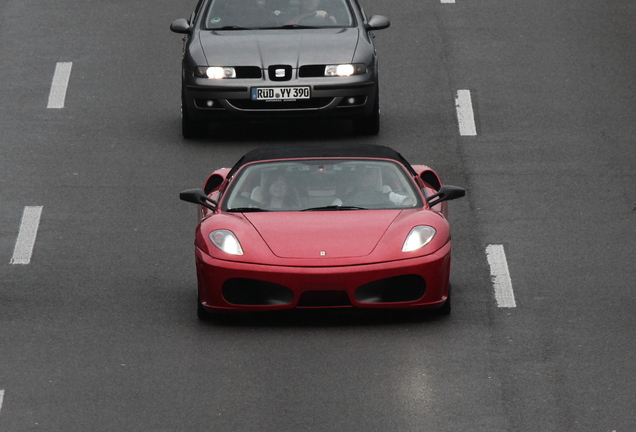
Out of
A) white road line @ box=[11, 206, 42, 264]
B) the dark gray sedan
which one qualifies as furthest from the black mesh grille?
white road line @ box=[11, 206, 42, 264]

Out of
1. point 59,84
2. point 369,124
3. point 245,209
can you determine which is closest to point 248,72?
point 369,124

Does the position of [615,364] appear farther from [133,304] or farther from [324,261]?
[133,304]

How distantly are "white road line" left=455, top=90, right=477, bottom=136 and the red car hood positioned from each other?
6.81 metres

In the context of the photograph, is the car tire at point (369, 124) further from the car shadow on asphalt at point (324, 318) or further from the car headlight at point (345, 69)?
the car shadow on asphalt at point (324, 318)

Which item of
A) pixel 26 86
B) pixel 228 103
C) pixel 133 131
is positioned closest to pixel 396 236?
pixel 228 103

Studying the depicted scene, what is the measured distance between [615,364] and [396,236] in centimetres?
196

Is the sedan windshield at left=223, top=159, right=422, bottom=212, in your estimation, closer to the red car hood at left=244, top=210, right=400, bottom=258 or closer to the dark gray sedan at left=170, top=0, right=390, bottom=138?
the red car hood at left=244, top=210, right=400, bottom=258

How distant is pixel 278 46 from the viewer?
62.3ft

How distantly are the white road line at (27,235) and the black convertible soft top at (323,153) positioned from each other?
2251 mm

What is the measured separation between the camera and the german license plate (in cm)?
1870

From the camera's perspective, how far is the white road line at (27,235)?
15250 millimetres

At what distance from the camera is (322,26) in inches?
771

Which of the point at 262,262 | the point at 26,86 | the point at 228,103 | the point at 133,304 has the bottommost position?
the point at 26,86

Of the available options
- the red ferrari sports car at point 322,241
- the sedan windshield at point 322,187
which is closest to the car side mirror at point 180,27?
the sedan windshield at point 322,187
